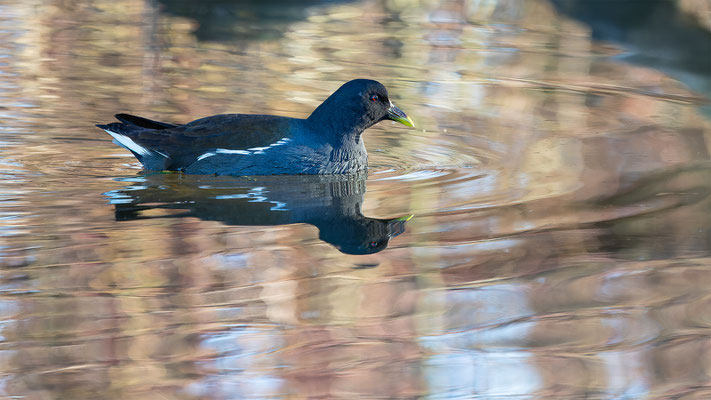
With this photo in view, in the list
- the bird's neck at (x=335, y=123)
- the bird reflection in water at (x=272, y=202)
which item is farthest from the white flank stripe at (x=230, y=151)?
the bird's neck at (x=335, y=123)

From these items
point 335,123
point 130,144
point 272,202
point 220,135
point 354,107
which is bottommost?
point 272,202

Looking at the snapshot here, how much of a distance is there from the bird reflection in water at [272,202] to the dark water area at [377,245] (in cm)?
2

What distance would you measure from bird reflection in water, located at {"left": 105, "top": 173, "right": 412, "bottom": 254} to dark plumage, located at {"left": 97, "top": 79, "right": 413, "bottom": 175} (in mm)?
90

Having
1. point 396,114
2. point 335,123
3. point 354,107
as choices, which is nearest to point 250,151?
point 335,123

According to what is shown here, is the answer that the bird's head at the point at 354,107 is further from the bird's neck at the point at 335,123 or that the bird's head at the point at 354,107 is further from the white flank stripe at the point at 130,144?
the white flank stripe at the point at 130,144

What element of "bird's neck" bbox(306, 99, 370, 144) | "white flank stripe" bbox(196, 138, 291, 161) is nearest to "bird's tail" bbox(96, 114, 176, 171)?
"white flank stripe" bbox(196, 138, 291, 161)

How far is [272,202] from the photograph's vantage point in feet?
21.3

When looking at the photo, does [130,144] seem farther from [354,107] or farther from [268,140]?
[354,107]

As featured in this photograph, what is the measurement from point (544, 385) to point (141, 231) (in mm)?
2784

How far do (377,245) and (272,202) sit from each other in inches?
44.0

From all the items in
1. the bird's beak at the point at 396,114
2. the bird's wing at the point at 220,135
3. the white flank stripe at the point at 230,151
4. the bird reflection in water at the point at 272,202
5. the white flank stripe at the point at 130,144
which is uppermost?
the bird's beak at the point at 396,114

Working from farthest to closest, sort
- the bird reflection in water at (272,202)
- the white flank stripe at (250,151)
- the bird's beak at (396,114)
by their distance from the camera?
the bird's beak at (396,114)
the white flank stripe at (250,151)
the bird reflection in water at (272,202)

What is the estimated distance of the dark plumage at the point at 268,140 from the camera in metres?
7.20

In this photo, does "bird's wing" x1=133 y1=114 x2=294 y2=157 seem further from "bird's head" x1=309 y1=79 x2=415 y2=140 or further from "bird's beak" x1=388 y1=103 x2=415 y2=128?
"bird's beak" x1=388 y1=103 x2=415 y2=128
